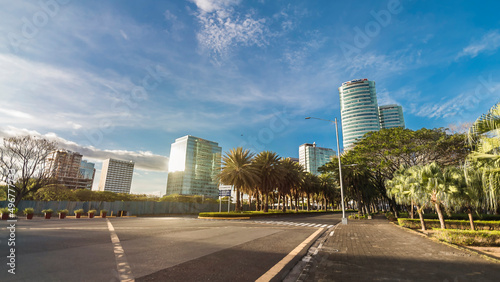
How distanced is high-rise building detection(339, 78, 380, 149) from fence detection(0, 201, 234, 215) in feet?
432

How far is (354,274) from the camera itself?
18.1 ft

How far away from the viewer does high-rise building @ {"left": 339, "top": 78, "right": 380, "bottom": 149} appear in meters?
156

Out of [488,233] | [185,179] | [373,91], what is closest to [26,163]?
[488,233]

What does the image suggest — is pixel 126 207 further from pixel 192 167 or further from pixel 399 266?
pixel 192 167

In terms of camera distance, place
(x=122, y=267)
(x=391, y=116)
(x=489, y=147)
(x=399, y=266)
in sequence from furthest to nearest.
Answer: (x=391, y=116) → (x=489, y=147) → (x=399, y=266) → (x=122, y=267)

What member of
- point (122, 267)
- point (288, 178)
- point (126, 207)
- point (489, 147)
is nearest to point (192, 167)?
point (126, 207)

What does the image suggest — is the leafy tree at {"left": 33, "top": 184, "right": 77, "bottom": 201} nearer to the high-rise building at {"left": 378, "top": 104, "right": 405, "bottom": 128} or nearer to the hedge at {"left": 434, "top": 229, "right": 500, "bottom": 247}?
the hedge at {"left": 434, "top": 229, "right": 500, "bottom": 247}

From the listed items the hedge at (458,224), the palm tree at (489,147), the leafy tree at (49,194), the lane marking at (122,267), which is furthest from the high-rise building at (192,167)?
the palm tree at (489,147)

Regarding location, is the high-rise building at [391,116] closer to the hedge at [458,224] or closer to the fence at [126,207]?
the fence at [126,207]

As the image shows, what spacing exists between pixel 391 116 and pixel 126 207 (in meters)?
185

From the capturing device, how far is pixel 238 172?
39.7 meters

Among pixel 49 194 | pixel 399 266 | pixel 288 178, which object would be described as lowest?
pixel 399 266

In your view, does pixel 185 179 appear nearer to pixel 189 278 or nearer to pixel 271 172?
pixel 271 172

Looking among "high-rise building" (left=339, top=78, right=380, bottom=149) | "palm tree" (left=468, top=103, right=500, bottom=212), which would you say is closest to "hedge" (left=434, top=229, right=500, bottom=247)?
"palm tree" (left=468, top=103, right=500, bottom=212)
